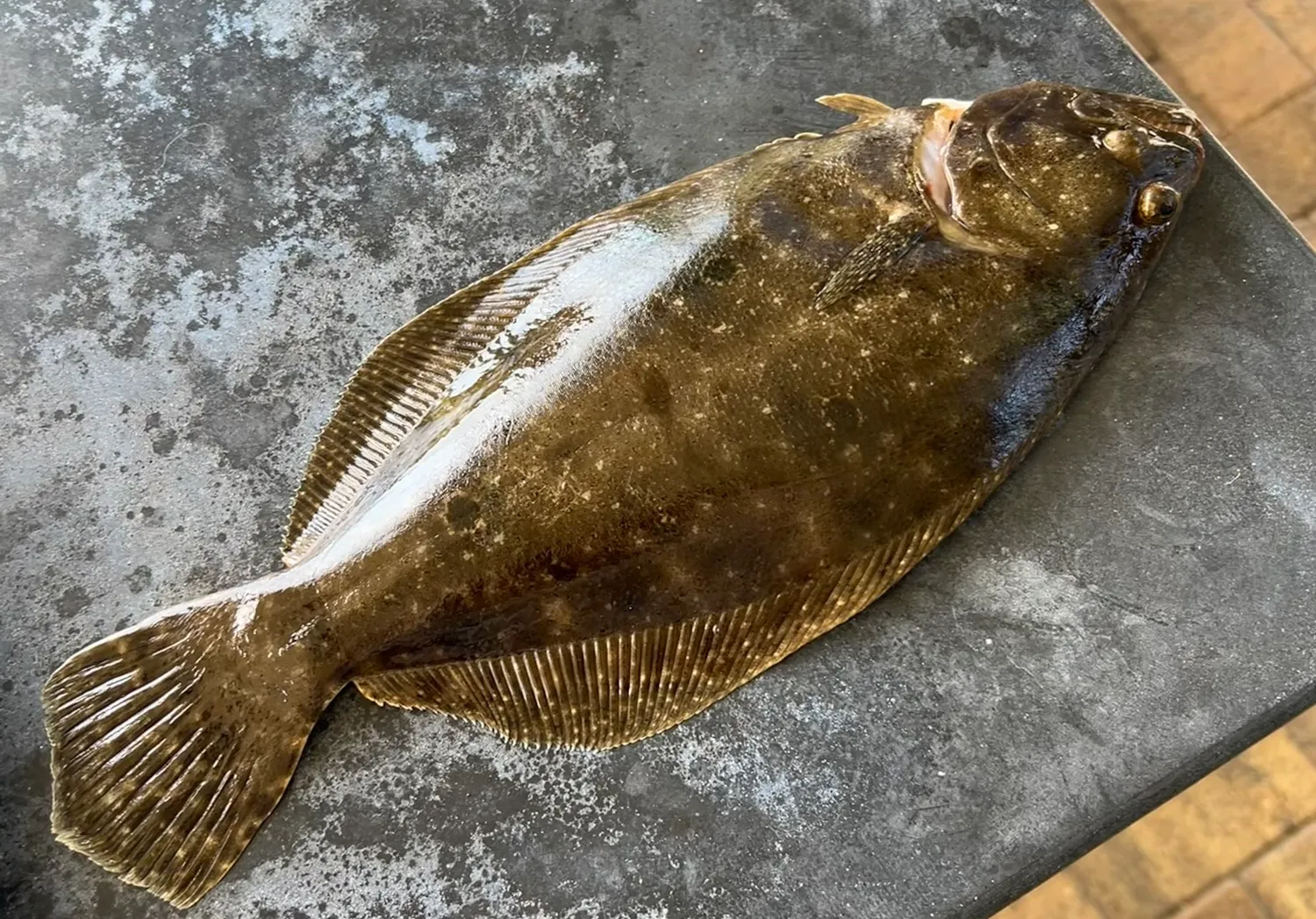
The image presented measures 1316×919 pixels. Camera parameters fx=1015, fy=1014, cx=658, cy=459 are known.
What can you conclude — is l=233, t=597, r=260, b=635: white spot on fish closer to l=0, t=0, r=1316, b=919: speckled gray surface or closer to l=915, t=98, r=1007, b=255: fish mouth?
l=0, t=0, r=1316, b=919: speckled gray surface

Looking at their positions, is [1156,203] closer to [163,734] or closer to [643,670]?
[643,670]

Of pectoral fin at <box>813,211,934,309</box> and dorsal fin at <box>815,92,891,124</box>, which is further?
dorsal fin at <box>815,92,891,124</box>

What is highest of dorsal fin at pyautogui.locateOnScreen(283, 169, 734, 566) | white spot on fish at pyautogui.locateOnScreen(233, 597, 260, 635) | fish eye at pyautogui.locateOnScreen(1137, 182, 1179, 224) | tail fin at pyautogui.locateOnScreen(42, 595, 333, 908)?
fish eye at pyautogui.locateOnScreen(1137, 182, 1179, 224)

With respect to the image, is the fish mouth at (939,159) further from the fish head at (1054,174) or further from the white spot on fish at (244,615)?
the white spot on fish at (244,615)

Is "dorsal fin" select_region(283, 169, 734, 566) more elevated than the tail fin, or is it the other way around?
"dorsal fin" select_region(283, 169, 734, 566)

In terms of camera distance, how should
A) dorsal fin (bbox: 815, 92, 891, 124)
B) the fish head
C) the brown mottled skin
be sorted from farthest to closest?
1. dorsal fin (bbox: 815, 92, 891, 124)
2. the fish head
3. the brown mottled skin

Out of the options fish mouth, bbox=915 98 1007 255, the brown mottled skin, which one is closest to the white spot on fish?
the brown mottled skin

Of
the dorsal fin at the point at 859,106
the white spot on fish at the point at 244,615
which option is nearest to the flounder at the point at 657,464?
the white spot on fish at the point at 244,615
